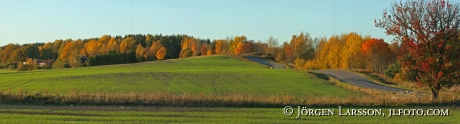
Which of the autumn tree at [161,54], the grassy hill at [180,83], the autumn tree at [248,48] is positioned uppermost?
the autumn tree at [248,48]

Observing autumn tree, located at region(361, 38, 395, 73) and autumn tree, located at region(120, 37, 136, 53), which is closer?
autumn tree, located at region(361, 38, 395, 73)

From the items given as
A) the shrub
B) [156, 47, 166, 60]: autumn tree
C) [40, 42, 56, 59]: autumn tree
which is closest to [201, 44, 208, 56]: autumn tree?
the shrub

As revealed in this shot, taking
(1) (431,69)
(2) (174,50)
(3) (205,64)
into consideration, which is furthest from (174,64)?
(1) (431,69)

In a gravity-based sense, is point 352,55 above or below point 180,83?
above

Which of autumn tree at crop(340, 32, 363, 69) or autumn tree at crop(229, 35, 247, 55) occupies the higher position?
autumn tree at crop(229, 35, 247, 55)

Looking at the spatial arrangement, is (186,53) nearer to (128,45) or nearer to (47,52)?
(128,45)

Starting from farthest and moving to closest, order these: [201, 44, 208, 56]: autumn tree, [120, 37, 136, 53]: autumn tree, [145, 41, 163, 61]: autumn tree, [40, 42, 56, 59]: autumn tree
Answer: [40, 42, 56, 59]: autumn tree, [201, 44, 208, 56]: autumn tree, [120, 37, 136, 53]: autumn tree, [145, 41, 163, 61]: autumn tree

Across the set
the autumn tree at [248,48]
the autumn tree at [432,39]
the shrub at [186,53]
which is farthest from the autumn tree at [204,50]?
the autumn tree at [432,39]

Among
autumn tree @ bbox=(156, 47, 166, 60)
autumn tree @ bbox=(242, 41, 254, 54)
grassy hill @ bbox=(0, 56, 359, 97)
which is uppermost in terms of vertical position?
autumn tree @ bbox=(242, 41, 254, 54)

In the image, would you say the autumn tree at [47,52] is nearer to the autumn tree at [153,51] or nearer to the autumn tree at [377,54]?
→ the autumn tree at [153,51]

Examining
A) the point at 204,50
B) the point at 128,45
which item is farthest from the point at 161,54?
the point at 204,50

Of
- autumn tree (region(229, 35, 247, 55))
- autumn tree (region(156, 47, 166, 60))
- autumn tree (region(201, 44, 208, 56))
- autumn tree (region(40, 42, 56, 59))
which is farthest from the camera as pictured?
autumn tree (region(40, 42, 56, 59))

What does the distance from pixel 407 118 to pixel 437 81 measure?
9643mm

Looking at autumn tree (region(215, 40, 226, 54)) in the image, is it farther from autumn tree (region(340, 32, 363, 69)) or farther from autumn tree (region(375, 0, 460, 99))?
autumn tree (region(375, 0, 460, 99))
